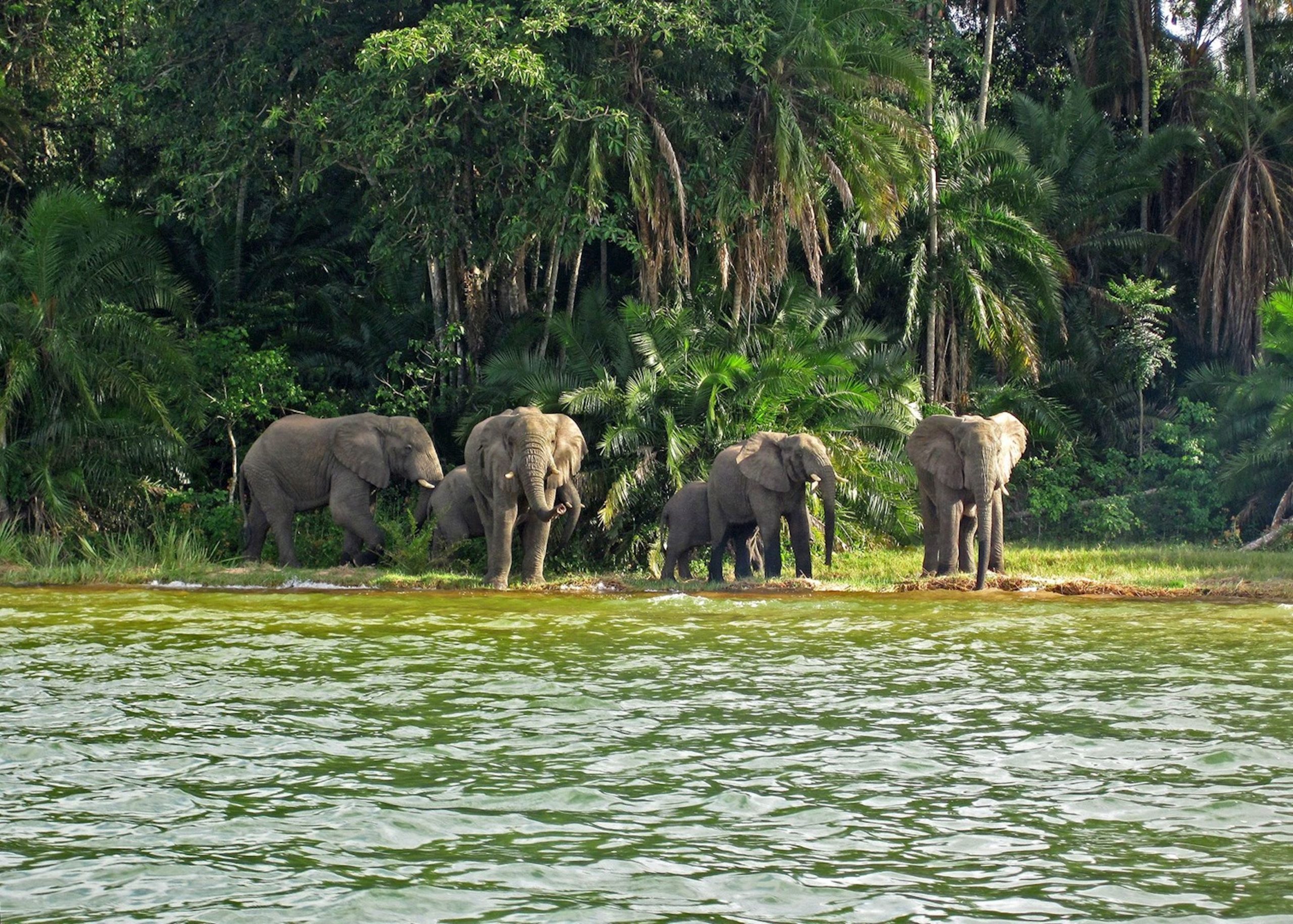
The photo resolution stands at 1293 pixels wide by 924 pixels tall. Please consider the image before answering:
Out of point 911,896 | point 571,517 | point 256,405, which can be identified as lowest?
point 911,896

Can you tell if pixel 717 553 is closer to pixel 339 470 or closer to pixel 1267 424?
pixel 339 470

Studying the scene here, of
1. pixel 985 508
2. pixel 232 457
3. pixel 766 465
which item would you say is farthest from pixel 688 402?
pixel 232 457

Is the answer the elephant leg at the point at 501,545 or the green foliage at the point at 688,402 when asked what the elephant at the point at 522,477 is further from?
the green foliage at the point at 688,402

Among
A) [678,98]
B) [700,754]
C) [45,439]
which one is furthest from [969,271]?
[700,754]

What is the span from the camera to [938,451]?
1877 centimetres

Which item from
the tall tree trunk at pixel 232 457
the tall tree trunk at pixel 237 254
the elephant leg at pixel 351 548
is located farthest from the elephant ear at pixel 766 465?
the tall tree trunk at pixel 237 254

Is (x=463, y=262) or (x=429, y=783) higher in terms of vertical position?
(x=463, y=262)

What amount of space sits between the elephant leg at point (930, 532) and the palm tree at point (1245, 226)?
36.8 ft

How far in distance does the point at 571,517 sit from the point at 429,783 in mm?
10355

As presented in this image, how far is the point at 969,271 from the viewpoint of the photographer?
83.4 ft

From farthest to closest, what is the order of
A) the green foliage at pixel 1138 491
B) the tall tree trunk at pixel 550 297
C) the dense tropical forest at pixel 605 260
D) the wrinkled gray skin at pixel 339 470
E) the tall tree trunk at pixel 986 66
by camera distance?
the tall tree trunk at pixel 986 66 → the green foliage at pixel 1138 491 → the tall tree trunk at pixel 550 297 → the dense tropical forest at pixel 605 260 → the wrinkled gray skin at pixel 339 470

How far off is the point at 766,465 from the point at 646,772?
9.01 metres

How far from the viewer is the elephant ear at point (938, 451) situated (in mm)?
18625

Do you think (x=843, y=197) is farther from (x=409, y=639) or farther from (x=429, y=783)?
(x=429, y=783)
